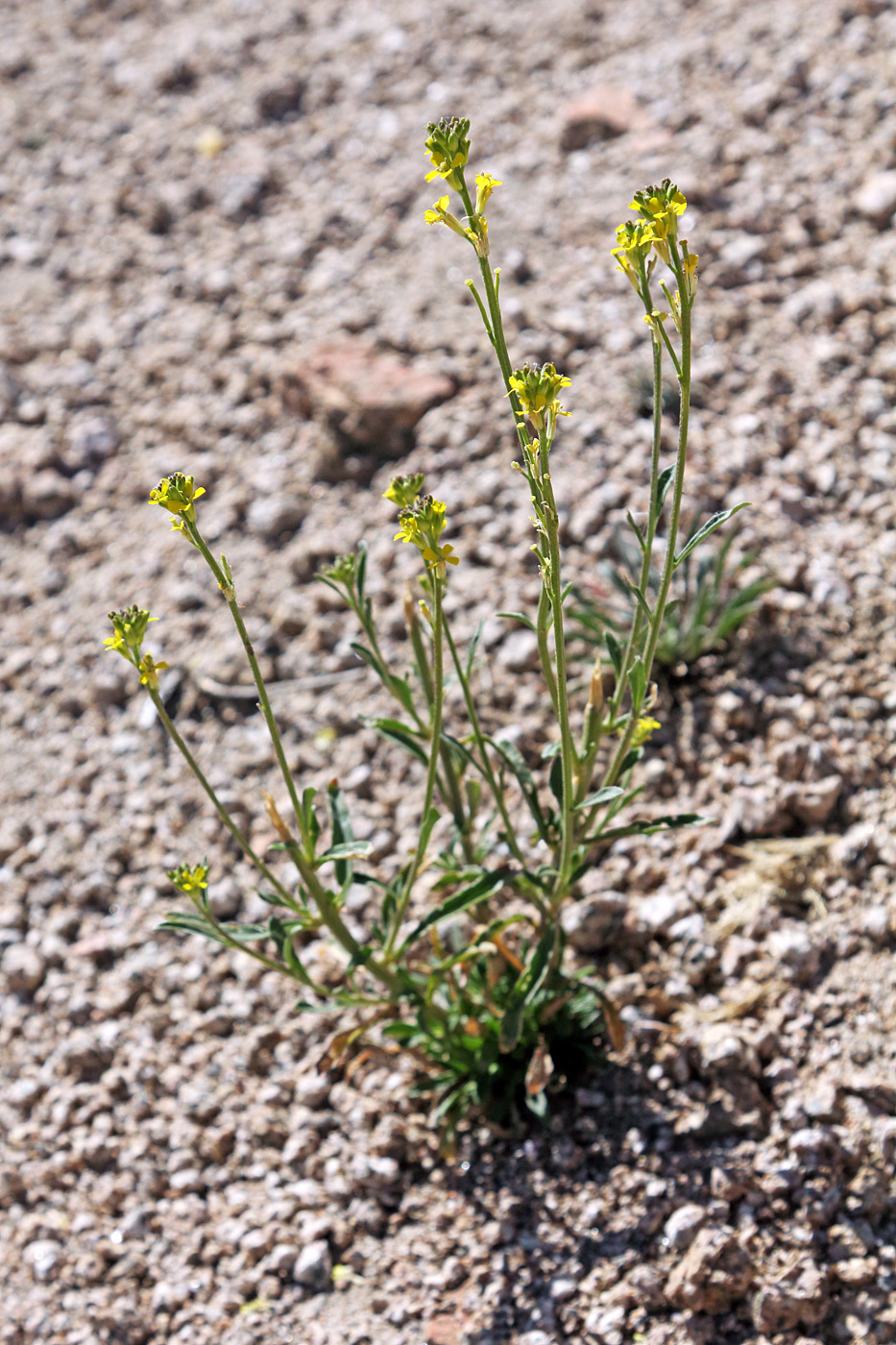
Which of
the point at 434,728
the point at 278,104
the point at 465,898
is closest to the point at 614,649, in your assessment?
the point at 434,728

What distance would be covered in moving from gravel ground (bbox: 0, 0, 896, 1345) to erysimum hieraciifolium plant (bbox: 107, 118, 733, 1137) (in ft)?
0.58

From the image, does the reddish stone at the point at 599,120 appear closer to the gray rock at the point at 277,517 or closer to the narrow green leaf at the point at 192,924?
the gray rock at the point at 277,517

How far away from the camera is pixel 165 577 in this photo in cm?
381

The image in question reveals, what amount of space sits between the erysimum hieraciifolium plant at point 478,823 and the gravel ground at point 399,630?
18 cm

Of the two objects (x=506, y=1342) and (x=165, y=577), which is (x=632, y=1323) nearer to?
(x=506, y=1342)

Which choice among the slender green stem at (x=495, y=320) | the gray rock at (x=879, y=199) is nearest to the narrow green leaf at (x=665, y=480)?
the slender green stem at (x=495, y=320)

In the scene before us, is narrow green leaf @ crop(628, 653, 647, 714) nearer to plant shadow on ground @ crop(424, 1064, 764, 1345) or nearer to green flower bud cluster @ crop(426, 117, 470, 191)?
green flower bud cluster @ crop(426, 117, 470, 191)

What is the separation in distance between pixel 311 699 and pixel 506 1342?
1730mm

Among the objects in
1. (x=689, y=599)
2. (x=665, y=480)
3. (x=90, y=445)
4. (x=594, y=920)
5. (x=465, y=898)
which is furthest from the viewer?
(x=90, y=445)

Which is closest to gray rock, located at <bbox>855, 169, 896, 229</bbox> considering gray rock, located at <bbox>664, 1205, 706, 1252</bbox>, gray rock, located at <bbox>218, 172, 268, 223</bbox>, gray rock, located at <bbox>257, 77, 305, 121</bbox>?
gray rock, located at <bbox>218, 172, 268, 223</bbox>

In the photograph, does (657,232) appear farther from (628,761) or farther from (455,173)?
(628,761)

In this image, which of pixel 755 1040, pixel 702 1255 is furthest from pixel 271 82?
pixel 702 1255

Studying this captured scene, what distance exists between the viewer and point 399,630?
3391mm

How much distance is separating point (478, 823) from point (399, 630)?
0.68 metres
